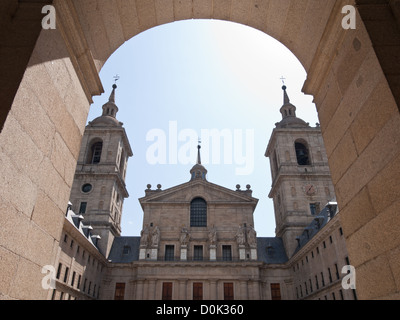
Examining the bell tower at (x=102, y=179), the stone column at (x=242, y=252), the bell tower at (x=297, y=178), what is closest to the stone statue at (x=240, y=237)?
the stone column at (x=242, y=252)

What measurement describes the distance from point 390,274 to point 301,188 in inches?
1710

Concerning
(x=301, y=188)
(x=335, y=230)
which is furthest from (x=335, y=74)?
(x=301, y=188)

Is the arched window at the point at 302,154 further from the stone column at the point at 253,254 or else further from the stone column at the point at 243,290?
the stone column at the point at 243,290

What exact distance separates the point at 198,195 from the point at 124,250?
13.0 m

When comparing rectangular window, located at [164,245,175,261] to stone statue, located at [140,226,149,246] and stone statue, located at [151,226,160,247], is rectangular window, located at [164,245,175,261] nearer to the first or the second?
stone statue, located at [151,226,160,247]

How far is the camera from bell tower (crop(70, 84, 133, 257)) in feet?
138

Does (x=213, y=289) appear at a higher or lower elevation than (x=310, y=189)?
lower

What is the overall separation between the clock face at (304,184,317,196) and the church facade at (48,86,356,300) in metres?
0.14

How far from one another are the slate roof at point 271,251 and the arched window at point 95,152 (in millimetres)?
28223

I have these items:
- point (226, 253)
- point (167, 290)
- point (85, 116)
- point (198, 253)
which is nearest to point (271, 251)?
point (226, 253)

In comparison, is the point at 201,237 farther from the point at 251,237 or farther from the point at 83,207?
the point at 83,207

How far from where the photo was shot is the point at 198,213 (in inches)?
1674

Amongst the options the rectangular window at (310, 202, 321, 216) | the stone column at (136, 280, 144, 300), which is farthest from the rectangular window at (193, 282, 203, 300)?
the rectangular window at (310, 202, 321, 216)

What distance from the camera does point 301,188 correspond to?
147 ft
